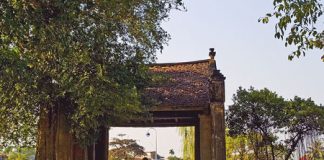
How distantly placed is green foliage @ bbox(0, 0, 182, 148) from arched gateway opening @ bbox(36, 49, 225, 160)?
98 cm

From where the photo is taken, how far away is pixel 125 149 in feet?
106

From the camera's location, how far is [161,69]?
17.2 meters

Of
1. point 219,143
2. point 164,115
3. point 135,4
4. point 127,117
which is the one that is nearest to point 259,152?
point 164,115

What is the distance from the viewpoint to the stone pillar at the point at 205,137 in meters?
12.1

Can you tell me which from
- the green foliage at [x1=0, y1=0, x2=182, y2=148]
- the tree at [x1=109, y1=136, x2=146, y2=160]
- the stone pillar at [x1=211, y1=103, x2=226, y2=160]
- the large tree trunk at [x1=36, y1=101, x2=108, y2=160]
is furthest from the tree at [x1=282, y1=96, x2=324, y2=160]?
the tree at [x1=109, y1=136, x2=146, y2=160]

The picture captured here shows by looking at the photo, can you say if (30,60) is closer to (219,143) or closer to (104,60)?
(104,60)

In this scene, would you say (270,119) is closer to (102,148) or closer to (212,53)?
(212,53)

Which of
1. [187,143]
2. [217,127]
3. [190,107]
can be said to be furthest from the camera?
[187,143]

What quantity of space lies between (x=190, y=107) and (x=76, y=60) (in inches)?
184

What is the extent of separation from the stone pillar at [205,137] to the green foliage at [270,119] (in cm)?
301

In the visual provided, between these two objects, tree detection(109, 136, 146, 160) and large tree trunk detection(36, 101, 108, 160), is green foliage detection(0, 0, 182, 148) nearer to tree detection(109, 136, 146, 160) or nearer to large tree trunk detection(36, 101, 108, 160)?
large tree trunk detection(36, 101, 108, 160)

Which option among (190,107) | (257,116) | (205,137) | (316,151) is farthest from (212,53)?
(316,151)

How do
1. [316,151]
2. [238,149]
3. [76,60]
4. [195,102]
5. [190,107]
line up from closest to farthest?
1. [76,60]
2. [190,107]
3. [195,102]
4. [316,151]
5. [238,149]

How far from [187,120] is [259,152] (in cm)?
267
